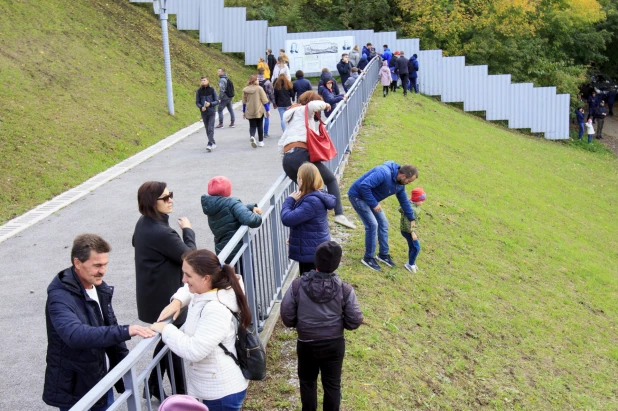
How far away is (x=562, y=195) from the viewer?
19.2 meters

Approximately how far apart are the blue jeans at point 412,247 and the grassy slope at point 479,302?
0.69ft

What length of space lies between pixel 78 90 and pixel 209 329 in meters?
15.7

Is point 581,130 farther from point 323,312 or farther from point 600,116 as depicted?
point 323,312

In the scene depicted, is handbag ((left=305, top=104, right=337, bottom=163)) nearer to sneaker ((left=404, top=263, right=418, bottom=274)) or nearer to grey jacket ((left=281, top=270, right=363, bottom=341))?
sneaker ((left=404, top=263, right=418, bottom=274))

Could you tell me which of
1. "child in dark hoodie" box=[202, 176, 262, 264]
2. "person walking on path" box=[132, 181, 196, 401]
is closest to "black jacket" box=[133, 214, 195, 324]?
"person walking on path" box=[132, 181, 196, 401]

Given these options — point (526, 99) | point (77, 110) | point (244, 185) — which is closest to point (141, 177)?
point (244, 185)

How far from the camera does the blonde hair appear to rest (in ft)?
22.5

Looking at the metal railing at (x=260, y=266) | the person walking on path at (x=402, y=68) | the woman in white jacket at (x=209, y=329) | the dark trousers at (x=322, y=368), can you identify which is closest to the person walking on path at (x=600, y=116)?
the person walking on path at (x=402, y=68)

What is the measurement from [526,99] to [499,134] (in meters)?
4.06

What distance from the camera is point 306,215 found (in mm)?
6793

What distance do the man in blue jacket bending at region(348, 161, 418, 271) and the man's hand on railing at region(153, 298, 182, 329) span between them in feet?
15.5

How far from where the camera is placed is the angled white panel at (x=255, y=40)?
2926 cm

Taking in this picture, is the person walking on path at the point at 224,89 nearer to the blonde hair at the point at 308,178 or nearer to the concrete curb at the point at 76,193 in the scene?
the concrete curb at the point at 76,193

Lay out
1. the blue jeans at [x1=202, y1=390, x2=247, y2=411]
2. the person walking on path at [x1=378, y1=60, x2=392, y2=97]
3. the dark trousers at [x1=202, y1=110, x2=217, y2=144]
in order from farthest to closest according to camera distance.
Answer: the person walking on path at [x1=378, y1=60, x2=392, y2=97]
the dark trousers at [x1=202, y1=110, x2=217, y2=144]
the blue jeans at [x1=202, y1=390, x2=247, y2=411]
